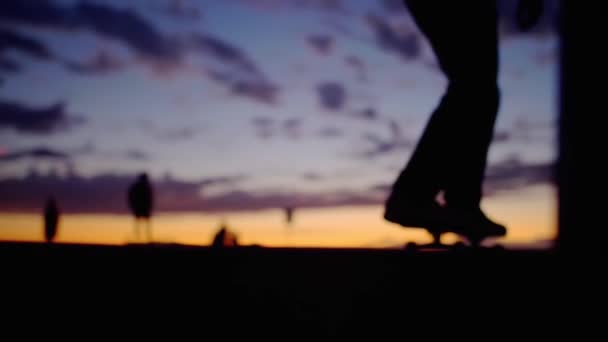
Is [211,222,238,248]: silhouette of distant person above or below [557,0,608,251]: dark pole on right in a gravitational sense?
below

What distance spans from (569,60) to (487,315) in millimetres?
1659

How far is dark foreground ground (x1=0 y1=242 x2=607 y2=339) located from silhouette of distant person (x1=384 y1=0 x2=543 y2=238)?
76 centimetres

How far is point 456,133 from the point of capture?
2881 millimetres

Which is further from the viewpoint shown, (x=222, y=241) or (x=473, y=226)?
(x=222, y=241)

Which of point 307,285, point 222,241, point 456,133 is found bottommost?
point 307,285

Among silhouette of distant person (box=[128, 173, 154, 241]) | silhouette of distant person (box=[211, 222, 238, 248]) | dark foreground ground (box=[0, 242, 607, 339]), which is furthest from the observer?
silhouette of distant person (box=[128, 173, 154, 241])

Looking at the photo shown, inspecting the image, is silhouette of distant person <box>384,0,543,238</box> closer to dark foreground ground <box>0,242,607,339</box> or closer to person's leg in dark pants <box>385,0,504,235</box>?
person's leg in dark pants <box>385,0,504,235</box>

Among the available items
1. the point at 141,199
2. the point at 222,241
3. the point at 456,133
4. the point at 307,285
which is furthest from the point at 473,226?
the point at 141,199

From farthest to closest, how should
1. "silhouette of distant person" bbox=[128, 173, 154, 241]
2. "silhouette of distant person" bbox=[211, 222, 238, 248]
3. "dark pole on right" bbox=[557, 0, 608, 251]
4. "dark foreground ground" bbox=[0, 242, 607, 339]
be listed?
"silhouette of distant person" bbox=[128, 173, 154, 241] < "dark pole on right" bbox=[557, 0, 608, 251] < "silhouette of distant person" bbox=[211, 222, 238, 248] < "dark foreground ground" bbox=[0, 242, 607, 339]

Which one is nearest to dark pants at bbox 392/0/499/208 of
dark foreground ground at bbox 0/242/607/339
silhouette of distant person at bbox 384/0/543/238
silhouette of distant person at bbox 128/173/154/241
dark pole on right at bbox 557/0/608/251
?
silhouette of distant person at bbox 384/0/543/238

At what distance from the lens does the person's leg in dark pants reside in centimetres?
281

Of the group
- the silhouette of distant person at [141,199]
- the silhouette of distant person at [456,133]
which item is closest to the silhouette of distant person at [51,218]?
the silhouette of distant person at [141,199]

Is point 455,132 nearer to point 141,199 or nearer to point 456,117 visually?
point 456,117

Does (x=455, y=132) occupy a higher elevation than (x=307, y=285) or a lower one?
higher
